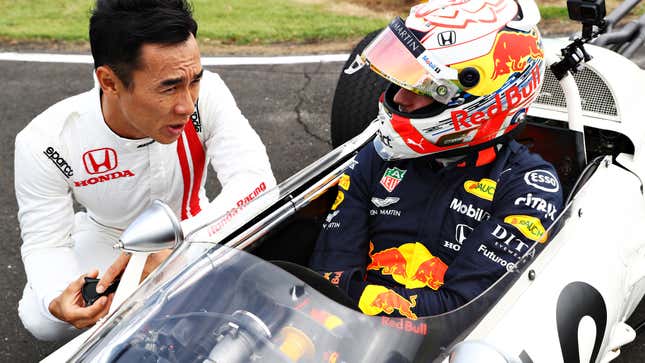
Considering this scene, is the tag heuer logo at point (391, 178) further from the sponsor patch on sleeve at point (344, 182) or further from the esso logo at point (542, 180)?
the esso logo at point (542, 180)

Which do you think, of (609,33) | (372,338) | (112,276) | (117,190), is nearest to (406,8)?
(609,33)

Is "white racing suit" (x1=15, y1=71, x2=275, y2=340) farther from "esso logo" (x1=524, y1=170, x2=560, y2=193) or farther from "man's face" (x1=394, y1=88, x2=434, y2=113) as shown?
"esso logo" (x1=524, y1=170, x2=560, y2=193)

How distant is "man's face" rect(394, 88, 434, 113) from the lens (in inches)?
95.4

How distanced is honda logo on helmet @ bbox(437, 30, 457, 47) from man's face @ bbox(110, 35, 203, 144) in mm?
863

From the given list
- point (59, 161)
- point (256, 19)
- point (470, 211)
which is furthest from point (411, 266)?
point (256, 19)

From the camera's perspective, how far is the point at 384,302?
87.8 inches

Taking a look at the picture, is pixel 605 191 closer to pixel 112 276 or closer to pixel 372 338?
pixel 372 338

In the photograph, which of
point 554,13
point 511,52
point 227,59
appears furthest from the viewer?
point 554,13

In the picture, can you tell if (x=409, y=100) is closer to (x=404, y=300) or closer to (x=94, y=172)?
(x=404, y=300)

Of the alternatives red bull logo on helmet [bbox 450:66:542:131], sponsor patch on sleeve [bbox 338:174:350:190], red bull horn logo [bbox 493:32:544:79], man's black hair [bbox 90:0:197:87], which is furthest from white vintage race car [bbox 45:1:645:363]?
man's black hair [bbox 90:0:197:87]

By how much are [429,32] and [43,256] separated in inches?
63.1

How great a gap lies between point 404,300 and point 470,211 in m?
0.38

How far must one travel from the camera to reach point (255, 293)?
1.83 m

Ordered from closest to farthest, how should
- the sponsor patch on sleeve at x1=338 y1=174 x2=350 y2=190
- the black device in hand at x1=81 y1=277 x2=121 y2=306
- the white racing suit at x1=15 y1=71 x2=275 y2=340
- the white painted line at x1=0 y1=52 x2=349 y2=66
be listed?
the black device in hand at x1=81 y1=277 x2=121 y2=306 < the sponsor patch on sleeve at x1=338 y1=174 x2=350 y2=190 < the white racing suit at x1=15 y1=71 x2=275 y2=340 < the white painted line at x1=0 y1=52 x2=349 y2=66
